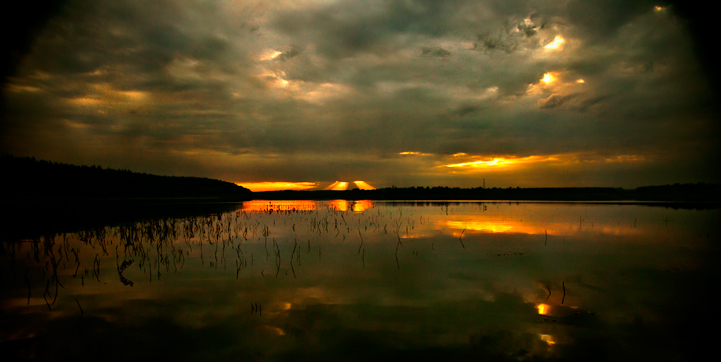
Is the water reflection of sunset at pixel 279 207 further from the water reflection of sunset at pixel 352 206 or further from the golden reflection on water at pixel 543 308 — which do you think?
the golden reflection on water at pixel 543 308

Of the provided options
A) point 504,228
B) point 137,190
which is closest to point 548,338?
point 504,228

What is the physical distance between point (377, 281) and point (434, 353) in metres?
4.36

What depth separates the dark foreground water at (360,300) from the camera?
20.0 ft

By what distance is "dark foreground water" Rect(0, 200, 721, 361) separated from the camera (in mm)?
6109

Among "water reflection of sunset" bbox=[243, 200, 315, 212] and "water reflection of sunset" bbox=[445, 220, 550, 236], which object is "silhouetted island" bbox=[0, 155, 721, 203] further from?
"water reflection of sunset" bbox=[445, 220, 550, 236]

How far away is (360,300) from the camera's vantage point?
8.49 metres

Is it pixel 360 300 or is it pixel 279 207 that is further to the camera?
pixel 279 207

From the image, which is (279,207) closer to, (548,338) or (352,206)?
(352,206)

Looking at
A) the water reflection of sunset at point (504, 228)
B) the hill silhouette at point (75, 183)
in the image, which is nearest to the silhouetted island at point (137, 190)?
the hill silhouette at point (75, 183)

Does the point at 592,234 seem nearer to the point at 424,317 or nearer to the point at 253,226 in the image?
the point at 424,317

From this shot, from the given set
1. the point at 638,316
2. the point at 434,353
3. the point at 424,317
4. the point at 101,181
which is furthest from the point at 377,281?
the point at 101,181

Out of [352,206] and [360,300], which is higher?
[352,206]

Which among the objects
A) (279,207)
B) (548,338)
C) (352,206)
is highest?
(352,206)

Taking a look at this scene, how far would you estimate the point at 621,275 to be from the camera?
421 inches
